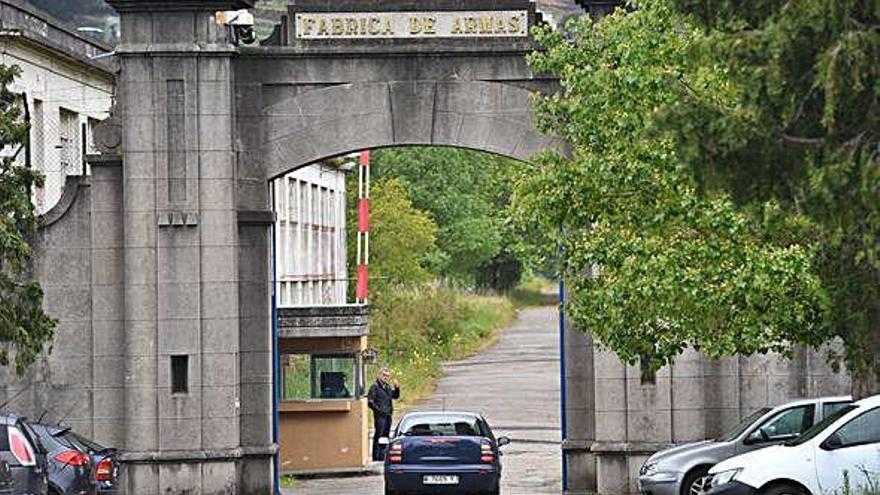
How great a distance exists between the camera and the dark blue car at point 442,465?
1272 inches

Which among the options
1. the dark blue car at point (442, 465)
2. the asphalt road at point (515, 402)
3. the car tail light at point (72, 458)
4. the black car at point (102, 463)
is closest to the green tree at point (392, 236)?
the asphalt road at point (515, 402)

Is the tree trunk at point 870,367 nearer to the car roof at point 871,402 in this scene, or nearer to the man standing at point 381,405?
the car roof at point 871,402

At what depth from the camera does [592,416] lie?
32.0 m

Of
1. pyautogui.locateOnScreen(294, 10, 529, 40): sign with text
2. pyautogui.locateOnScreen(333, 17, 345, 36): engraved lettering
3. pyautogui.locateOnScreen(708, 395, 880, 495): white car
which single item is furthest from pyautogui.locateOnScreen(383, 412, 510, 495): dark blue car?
pyautogui.locateOnScreen(708, 395, 880, 495): white car

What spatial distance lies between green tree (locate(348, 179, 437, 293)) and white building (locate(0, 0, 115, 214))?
15819 millimetres

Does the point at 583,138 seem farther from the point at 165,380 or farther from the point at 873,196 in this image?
the point at 873,196

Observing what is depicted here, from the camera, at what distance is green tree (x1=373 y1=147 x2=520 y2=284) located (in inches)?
3568

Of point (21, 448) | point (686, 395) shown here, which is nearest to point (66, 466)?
point (21, 448)

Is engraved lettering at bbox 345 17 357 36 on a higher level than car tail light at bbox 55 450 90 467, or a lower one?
higher

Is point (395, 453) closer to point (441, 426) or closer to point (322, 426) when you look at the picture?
point (441, 426)

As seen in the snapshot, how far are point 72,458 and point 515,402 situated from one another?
3339 centimetres

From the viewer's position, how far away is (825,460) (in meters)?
23.4

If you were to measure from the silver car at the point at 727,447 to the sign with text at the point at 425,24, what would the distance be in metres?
6.86

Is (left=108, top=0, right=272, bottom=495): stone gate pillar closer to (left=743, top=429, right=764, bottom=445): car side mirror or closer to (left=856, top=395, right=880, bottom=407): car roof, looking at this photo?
(left=743, top=429, right=764, bottom=445): car side mirror
